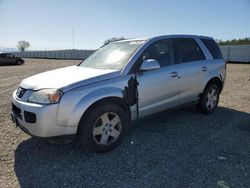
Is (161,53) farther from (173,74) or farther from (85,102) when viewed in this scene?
(85,102)

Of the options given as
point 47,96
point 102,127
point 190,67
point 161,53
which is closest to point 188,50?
point 190,67

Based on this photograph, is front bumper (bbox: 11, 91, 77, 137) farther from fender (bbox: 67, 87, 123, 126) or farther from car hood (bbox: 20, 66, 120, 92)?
car hood (bbox: 20, 66, 120, 92)

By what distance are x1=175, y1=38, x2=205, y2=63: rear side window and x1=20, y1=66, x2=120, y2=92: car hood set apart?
175 cm

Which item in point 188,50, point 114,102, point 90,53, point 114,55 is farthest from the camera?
point 90,53

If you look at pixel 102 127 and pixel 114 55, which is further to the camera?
pixel 114 55

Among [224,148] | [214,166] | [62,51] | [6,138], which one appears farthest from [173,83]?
[62,51]

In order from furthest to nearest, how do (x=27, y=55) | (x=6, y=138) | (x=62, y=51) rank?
(x=27, y=55) < (x=62, y=51) < (x=6, y=138)

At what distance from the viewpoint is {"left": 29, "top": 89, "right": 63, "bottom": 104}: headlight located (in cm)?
355

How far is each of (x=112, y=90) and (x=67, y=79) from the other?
685 millimetres

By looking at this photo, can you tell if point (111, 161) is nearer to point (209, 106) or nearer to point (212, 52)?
point (209, 106)

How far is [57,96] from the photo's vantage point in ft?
A: 11.7

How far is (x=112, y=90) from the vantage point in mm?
3996

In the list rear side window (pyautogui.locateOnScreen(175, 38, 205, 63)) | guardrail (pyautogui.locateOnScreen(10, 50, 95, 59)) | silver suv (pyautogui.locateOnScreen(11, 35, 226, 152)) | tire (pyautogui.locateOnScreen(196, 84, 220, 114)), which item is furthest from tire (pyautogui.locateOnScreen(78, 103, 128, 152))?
guardrail (pyautogui.locateOnScreen(10, 50, 95, 59))

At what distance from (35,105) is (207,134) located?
3.08 m
